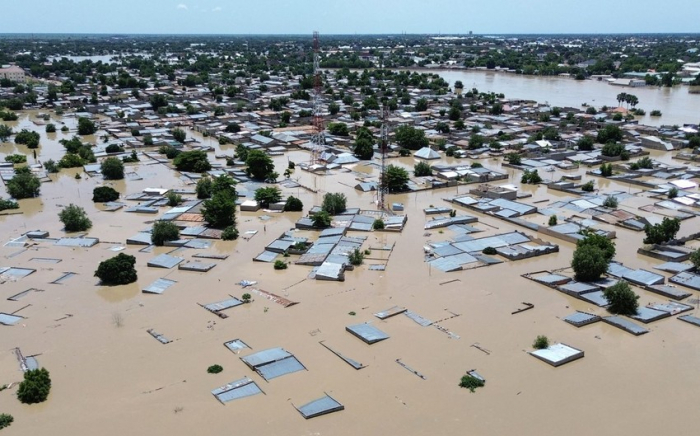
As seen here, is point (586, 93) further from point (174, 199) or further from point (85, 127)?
point (174, 199)

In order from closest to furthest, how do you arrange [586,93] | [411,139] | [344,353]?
[344,353] → [411,139] → [586,93]

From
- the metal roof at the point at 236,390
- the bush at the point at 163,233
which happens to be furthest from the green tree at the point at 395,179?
the metal roof at the point at 236,390

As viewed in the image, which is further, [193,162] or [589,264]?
[193,162]

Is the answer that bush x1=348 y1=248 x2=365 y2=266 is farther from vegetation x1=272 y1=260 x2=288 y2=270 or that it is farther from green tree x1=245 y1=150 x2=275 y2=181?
green tree x1=245 y1=150 x2=275 y2=181

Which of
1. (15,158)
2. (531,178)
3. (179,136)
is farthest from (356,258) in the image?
(15,158)

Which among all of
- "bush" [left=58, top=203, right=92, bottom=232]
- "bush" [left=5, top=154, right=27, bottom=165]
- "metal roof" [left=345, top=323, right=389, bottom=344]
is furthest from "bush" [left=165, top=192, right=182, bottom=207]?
"bush" [left=5, top=154, right=27, bottom=165]

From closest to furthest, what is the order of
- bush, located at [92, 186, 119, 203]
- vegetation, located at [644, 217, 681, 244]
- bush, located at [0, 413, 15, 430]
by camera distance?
1. bush, located at [0, 413, 15, 430]
2. vegetation, located at [644, 217, 681, 244]
3. bush, located at [92, 186, 119, 203]
